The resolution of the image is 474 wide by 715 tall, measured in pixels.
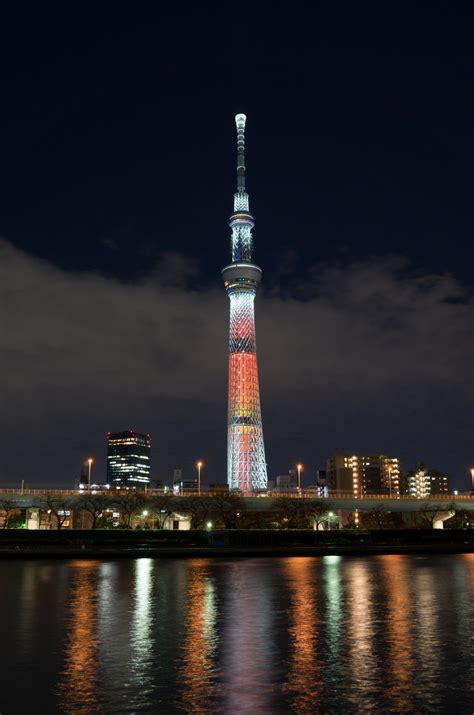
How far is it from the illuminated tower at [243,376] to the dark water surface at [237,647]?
137 metres

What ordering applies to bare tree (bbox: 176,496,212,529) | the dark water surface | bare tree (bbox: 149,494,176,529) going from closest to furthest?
the dark water surface → bare tree (bbox: 176,496,212,529) → bare tree (bbox: 149,494,176,529)

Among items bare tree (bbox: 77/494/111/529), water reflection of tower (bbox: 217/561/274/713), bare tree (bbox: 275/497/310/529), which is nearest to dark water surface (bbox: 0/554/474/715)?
water reflection of tower (bbox: 217/561/274/713)

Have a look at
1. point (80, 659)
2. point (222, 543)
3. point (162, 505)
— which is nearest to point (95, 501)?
point (162, 505)

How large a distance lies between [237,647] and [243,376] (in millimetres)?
155138

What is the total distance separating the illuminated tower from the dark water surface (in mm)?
136571

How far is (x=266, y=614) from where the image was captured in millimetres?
26578

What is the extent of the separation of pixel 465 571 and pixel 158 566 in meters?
22.1

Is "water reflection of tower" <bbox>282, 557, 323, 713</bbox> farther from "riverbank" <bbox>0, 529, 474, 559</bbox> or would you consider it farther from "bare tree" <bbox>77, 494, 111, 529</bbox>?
"bare tree" <bbox>77, 494, 111, 529</bbox>

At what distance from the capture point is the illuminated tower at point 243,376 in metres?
175

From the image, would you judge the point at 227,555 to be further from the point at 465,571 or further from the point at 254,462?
the point at 254,462

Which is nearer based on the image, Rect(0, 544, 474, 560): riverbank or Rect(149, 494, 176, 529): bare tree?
Rect(0, 544, 474, 560): riverbank

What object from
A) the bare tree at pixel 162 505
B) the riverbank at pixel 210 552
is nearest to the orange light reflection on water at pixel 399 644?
the riverbank at pixel 210 552

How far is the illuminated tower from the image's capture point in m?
175

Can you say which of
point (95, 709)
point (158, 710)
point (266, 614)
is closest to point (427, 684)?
point (158, 710)
